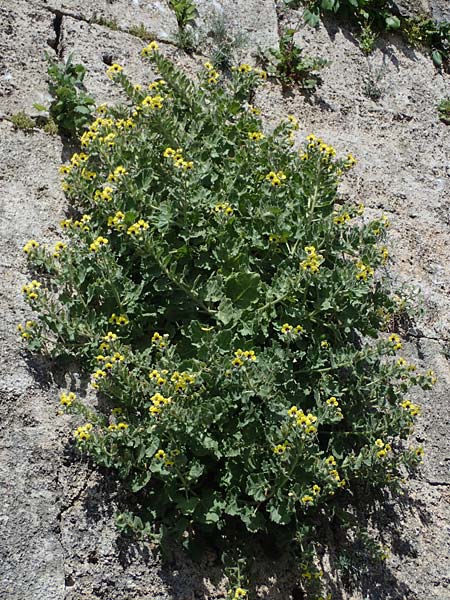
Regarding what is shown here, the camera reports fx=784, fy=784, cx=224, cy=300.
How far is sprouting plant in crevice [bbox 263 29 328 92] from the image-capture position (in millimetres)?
5059

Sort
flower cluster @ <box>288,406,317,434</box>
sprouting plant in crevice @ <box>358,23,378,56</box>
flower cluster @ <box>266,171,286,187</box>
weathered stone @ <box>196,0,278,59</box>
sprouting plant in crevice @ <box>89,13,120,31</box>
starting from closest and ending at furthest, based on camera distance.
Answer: flower cluster @ <box>288,406,317,434</box>
flower cluster @ <box>266,171,286,187</box>
sprouting plant in crevice @ <box>89,13,120,31</box>
weathered stone @ <box>196,0,278,59</box>
sprouting plant in crevice @ <box>358,23,378,56</box>

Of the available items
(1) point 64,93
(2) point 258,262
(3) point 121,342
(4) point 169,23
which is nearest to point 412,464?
(2) point 258,262

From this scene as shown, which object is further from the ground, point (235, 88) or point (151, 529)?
point (235, 88)

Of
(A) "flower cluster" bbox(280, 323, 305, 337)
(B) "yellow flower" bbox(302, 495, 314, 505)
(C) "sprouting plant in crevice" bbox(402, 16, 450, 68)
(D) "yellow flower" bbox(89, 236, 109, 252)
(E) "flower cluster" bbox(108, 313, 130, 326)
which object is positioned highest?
(C) "sprouting plant in crevice" bbox(402, 16, 450, 68)

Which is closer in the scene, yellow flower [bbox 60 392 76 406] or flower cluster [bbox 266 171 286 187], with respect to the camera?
yellow flower [bbox 60 392 76 406]

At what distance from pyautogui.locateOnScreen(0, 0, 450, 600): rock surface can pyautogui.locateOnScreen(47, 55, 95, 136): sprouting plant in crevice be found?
0.11 meters

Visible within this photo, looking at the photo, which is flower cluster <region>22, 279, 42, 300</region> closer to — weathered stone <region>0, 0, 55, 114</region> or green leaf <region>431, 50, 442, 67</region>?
weathered stone <region>0, 0, 55, 114</region>

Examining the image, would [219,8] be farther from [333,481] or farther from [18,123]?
[333,481]

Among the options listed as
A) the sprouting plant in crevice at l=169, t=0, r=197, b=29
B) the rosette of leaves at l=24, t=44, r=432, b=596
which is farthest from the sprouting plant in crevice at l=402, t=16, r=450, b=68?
the rosette of leaves at l=24, t=44, r=432, b=596

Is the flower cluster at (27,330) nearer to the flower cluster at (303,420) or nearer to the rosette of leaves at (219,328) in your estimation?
the rosette of leaves at (219,328)

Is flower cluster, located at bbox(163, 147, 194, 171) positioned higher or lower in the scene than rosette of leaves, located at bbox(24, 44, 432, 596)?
higher

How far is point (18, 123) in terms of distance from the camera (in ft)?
13.5

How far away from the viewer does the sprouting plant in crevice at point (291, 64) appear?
5059mm

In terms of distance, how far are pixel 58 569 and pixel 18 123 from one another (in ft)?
7.56
